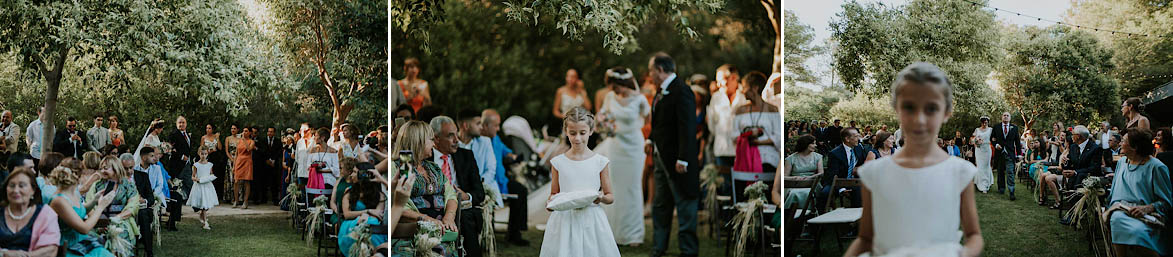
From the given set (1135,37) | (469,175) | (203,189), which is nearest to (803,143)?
(1135,37)

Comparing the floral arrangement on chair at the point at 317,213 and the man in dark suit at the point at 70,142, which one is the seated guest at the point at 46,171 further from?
the floral arrangement on chair at the point at 317,213

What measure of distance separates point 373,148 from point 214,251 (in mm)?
1343

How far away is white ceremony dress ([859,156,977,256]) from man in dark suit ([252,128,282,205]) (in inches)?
159

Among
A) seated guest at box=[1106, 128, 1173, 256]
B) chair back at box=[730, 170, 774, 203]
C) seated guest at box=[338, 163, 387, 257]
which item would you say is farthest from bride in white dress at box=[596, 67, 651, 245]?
seated guest at box=[1106, 128, 1173, 256]

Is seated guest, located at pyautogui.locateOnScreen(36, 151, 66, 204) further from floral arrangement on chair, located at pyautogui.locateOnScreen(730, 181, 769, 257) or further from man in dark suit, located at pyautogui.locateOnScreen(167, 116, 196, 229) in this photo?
floral arrangement on chair, located at pyautogui.locateOnScreen(730, 181, 769, 257)

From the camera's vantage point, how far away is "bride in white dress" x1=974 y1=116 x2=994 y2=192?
5.02m

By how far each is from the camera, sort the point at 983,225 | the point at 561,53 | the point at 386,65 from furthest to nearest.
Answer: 1. the point at 386,65
2. the point at 561,53
3. the point at 983,225

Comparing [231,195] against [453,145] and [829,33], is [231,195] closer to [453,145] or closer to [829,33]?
[453,145]

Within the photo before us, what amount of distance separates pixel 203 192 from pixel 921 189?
4671 millimetres

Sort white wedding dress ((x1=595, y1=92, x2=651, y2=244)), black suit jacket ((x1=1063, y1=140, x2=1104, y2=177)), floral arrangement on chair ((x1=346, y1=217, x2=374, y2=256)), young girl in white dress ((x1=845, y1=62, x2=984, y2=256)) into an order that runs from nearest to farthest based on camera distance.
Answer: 1. young girl in white dress ((x1=845, y1=62, x2=984, y2=256))
2. black suit jacket ((x1=1063, y1=140, x2=1104, y2=177))
3. white wedding dress ((x1=595, y1=92, x2=651, y2=244))
4. floral arrangement on chair ((x1=346, y1=217, x2=374, y2=256))

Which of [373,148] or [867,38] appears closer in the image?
[867,38]

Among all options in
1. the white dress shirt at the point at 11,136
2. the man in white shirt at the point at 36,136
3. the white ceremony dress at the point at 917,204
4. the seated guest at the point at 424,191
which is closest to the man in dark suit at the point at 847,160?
the white ceremony dress at the point at 917,204

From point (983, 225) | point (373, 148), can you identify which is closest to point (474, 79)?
point (373, 148)

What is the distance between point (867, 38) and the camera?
17.1 ft
